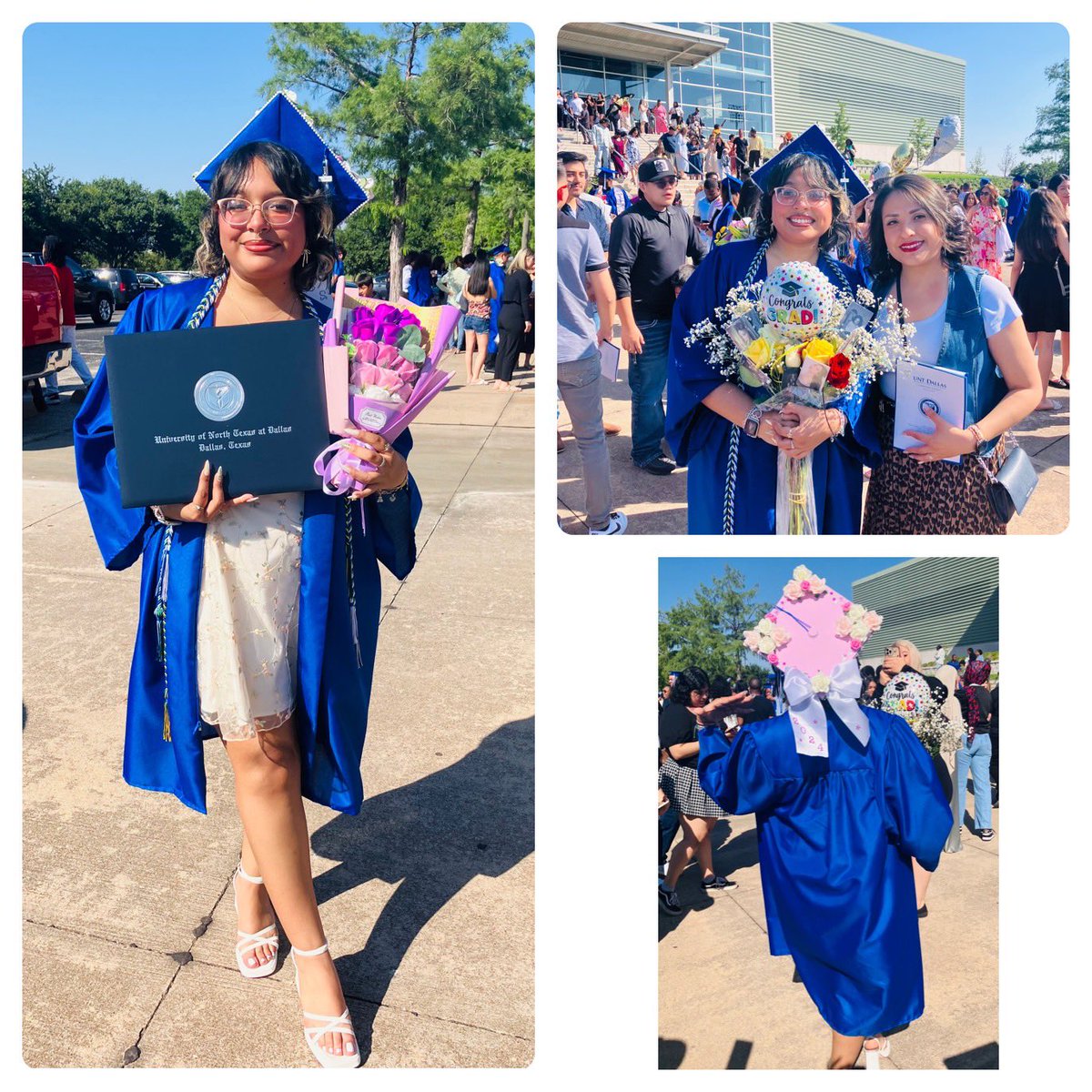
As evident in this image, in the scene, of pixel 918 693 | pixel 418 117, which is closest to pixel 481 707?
pixel 918 693

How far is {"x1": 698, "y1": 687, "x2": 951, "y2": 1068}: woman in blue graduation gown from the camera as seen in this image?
2.19 m

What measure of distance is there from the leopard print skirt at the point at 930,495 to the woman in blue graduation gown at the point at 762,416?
47 millimetres

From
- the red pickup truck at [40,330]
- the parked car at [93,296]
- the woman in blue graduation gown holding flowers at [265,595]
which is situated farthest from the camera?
the parked car at [93,296]

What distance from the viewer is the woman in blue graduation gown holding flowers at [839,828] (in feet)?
7.09

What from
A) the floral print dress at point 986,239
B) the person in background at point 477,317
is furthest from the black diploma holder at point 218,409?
the person in background at point 477,317

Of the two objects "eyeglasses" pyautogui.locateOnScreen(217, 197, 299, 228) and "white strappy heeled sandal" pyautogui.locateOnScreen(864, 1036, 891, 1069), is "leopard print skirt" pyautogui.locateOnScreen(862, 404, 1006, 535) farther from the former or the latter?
"eyeglasses" pyautogui.locateOnScreen(217, 197, 299, 228)

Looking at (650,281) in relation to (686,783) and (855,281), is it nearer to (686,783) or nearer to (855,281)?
(855,281)

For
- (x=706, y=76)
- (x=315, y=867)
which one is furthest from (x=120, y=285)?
(x=706, y=76)

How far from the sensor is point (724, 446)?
7.88 ft

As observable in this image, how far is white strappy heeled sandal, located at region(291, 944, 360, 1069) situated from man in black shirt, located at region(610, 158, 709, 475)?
136cm

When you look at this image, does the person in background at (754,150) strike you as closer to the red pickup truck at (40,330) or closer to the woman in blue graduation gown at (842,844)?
the woman in blue graduation gown at (842,844)

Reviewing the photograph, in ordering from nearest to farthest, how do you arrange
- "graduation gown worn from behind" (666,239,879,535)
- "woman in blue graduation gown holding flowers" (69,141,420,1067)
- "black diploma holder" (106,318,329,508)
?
1. "black diploma holder" (106,318,329,508)
2. "woman in blue graduation gown holding flowers" (69,141,420,1067)
3. "graduation gown worn from behind" (666,239,879,535)

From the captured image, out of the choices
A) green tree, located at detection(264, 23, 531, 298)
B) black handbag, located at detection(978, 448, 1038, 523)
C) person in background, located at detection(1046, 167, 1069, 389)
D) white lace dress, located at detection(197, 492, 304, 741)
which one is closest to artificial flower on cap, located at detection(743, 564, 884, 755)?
black handbag, located at detection(978, 448, 1038, 523)

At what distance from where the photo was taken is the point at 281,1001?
2.36m
